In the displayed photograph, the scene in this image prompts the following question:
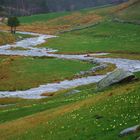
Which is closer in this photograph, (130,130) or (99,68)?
(130,130)

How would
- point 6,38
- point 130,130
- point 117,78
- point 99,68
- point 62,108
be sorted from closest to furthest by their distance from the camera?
point 130,130 < point 62,108 < point 117,78 < point 99,68 < point 6,38

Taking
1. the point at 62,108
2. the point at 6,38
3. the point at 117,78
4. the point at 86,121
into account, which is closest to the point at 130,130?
the point at 86,121

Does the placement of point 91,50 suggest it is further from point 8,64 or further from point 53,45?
point 8,64

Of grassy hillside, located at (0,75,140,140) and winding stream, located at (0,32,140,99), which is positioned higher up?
grassy hillside, located at (0,75,140,140)

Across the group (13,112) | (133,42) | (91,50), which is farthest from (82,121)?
(133,42)

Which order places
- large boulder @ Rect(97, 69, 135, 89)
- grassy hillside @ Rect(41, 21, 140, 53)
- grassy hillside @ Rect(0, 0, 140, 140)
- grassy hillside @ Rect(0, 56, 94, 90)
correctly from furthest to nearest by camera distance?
grassy hillside @ Rect(41, 21, 140, 53), grassy hillside @ Rect(0, 56, 94, 90), large boulder @ Rect(97, 69, 135, 89), grassy hillside @ Rect(0, 0, 140, 140)

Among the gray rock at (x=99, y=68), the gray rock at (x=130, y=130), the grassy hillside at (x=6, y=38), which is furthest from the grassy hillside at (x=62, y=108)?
the grassy hillside at (x=6, y=38)

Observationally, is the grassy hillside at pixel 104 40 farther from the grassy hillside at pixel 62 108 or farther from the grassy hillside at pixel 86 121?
the grassy hillside at pixel 86 121

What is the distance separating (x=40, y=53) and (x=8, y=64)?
28.0 m

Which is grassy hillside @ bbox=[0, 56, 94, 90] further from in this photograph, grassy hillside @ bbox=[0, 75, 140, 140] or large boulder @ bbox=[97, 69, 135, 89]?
grassy hillside @ bbox=[0, 75, 140, 140]

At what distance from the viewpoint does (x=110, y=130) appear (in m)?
29.9

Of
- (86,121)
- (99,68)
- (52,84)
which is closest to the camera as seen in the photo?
(86,121)

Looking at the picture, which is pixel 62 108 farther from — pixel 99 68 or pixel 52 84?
pixel 99 68

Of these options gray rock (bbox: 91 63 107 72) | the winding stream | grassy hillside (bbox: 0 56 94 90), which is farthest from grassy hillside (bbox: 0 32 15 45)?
gray rock (bbox: 91 63 107 72)
